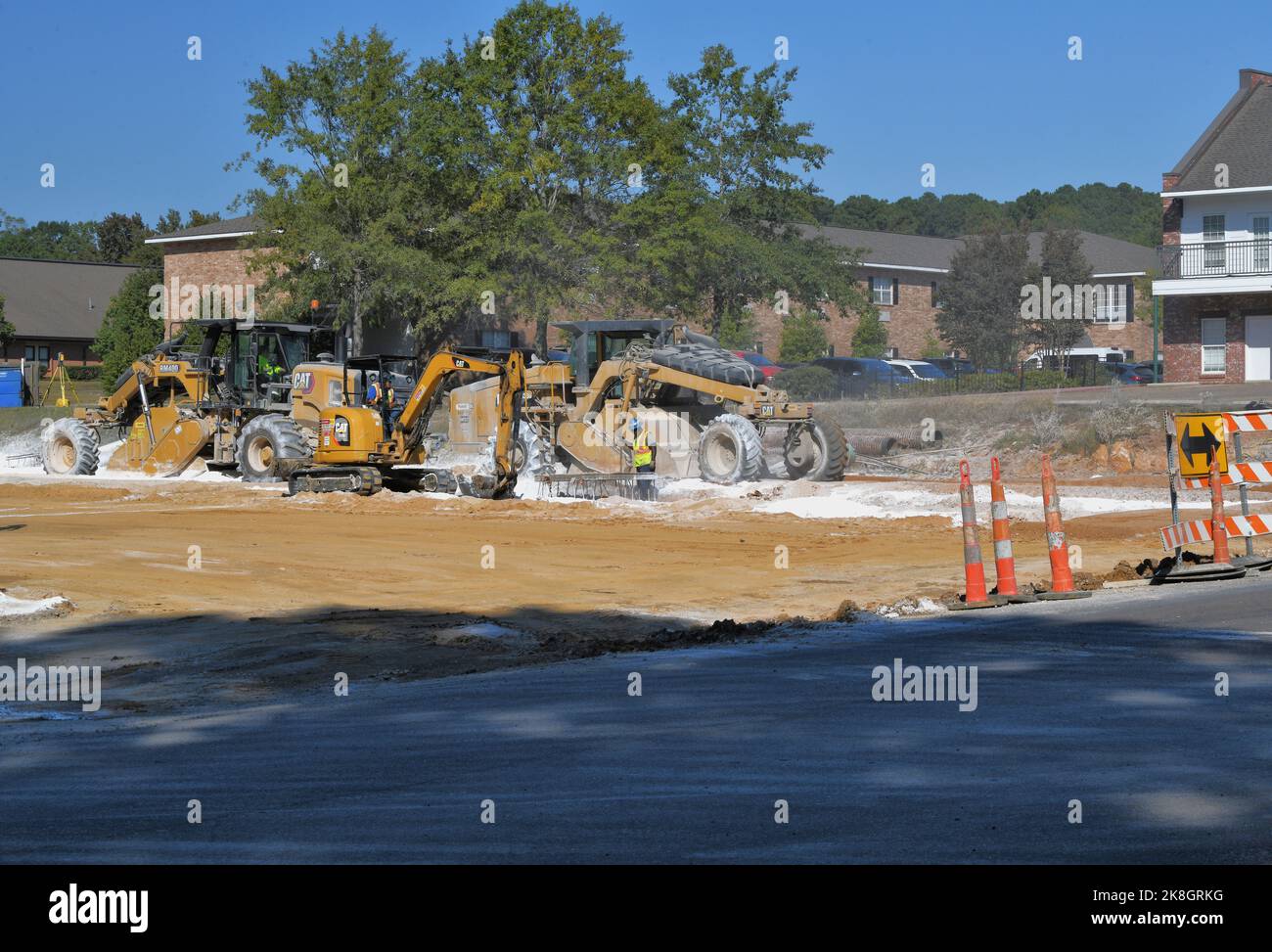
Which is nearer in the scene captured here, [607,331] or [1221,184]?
[607,331]

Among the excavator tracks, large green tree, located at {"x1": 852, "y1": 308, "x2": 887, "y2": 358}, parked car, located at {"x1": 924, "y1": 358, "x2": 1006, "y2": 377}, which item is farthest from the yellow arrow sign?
large green tree, located at {"x1": 852, "y1": 308, "x2": 887, "y2": 358}

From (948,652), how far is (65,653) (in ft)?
21.5

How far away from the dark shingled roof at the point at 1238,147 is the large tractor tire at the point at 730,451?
30.7m

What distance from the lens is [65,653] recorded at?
11.9 metres

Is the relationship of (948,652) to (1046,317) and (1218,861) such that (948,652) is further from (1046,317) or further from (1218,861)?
(1046,317)

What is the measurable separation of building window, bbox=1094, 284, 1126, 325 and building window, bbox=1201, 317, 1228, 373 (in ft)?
88.6

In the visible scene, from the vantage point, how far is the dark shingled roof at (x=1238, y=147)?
51219 mm

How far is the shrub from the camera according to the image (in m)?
47.6

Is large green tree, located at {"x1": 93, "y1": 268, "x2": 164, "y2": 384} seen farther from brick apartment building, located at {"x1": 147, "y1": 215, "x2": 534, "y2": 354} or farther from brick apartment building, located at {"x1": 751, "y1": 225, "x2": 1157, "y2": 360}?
brick apartment building, located at {"x1": 751, "y1": 225, "x2": 1157, "y2": 360}

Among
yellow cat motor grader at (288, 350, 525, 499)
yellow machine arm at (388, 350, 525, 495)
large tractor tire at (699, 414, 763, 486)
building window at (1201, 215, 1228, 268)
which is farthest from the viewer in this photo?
building window at (1201, 215, 1228, 268)

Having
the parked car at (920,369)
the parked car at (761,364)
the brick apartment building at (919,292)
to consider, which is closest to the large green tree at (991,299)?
the parked car at (920,369)

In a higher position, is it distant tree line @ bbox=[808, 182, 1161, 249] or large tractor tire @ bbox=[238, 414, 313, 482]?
distant tree line @ bbox=[808, 182, 1161, 249]
